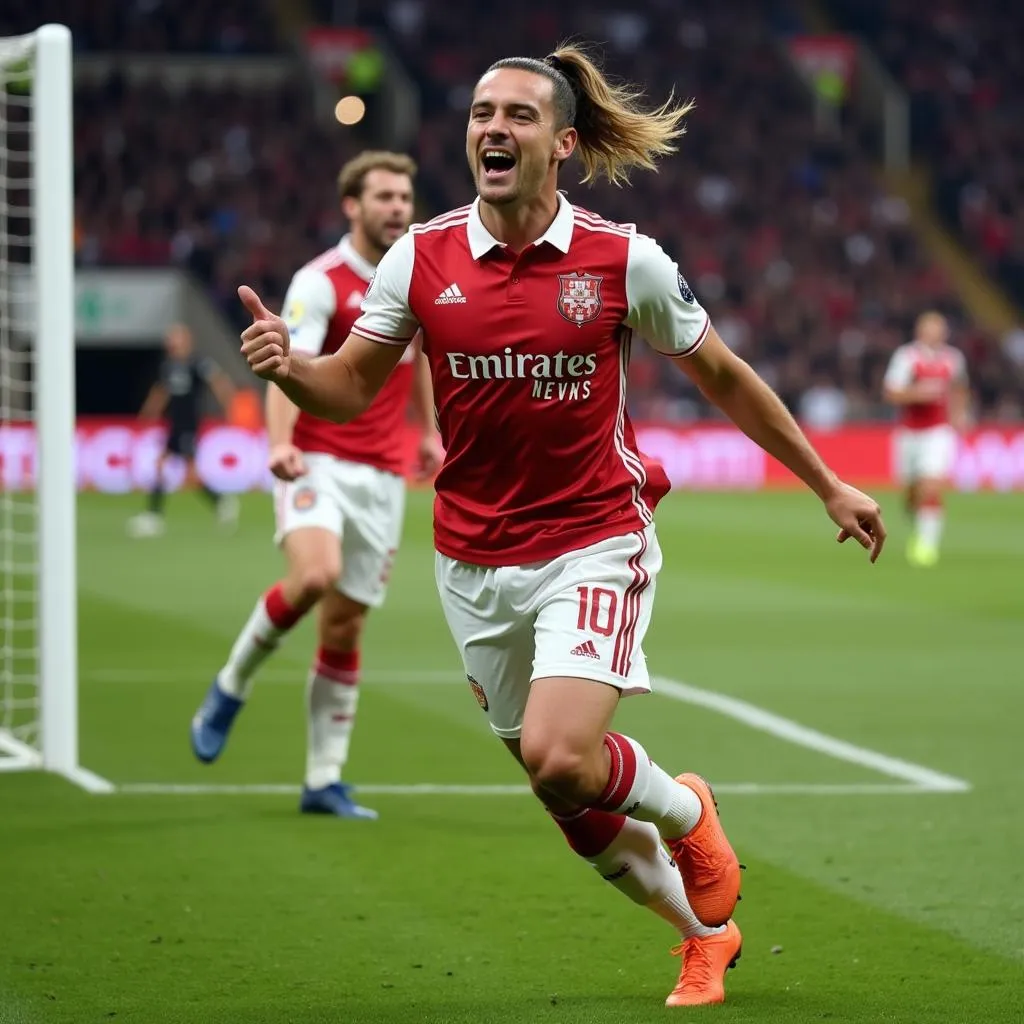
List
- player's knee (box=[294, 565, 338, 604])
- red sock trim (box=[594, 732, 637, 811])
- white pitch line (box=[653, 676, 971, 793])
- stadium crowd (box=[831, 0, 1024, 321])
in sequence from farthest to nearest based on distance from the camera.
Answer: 1. stadium crowd (box=[831, 0, 1024, 321])
2. white pitch line (box=[653, 676, 971, 793])
3. player's knee (box=[294, 565, 338, 604])
4. red sock trim (box=[594, 732, 637, 811])

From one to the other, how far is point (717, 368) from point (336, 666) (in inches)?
118

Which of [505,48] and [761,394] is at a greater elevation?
[505,48]

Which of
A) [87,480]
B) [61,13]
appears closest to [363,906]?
[87,480]

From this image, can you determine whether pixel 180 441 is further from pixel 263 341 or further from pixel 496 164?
pixel 263 341

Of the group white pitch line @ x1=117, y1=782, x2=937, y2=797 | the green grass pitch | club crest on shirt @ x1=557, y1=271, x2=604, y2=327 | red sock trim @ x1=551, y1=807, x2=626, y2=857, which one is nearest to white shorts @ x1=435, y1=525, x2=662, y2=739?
red sock trim @ x1=551, y1=807, x2=626, y2=857

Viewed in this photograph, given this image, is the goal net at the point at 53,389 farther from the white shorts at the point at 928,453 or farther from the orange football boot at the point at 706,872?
the white shorts at the point at 928,453

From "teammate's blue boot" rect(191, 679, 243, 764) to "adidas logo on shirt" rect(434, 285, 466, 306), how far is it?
3.16m

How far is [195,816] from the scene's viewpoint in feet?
24.2

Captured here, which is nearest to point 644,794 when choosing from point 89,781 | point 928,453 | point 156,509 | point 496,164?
point 496,164

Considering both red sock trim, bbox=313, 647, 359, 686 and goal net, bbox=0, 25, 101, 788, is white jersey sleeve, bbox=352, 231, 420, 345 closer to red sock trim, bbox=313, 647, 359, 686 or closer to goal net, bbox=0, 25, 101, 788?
red sock trim, bbox=313, 647, 359, 686

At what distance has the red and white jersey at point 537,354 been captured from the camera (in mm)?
4789

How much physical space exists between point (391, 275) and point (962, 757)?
15.2ft

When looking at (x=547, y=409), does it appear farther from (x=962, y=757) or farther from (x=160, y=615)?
(x=160, y=615)

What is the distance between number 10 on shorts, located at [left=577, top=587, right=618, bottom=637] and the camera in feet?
15.5
